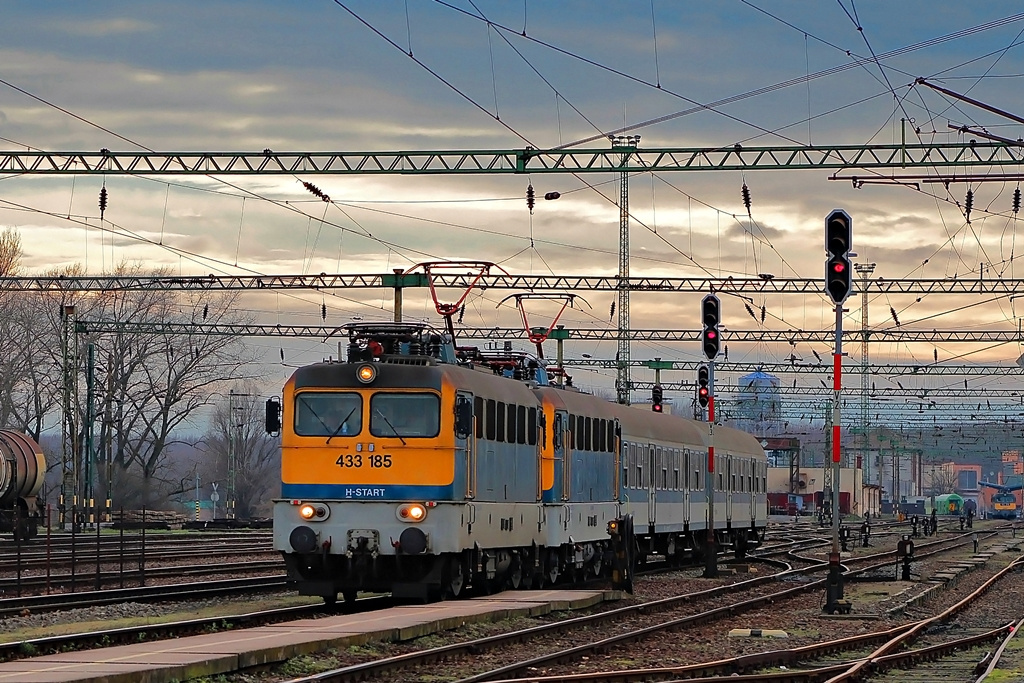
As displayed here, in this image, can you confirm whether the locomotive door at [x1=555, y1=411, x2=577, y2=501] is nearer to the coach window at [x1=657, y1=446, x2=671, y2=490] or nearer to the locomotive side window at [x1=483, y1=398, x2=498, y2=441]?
the locomotive side window at [x1=483, y1=398, x2=498, y2=441]

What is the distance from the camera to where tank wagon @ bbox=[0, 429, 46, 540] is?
49.1 metres

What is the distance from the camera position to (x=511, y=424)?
25875 mm

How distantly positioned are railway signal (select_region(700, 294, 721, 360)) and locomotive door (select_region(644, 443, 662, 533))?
192 inches

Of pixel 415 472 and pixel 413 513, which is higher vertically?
pixel 415 472

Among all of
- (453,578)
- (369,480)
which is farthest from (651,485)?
(369,480)

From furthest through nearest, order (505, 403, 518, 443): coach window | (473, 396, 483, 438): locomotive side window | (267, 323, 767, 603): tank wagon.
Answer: (505, 403, 518, 443): coach window, (473, 396, 483, 438): locomotive side window, (267, 323, 767, 603): tank wagon

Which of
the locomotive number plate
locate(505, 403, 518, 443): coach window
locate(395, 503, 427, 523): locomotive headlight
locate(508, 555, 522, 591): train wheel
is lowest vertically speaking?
locate(508, 555, 522, 591): train wheel

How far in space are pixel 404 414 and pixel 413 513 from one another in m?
1.53

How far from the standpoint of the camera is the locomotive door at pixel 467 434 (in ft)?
73.9

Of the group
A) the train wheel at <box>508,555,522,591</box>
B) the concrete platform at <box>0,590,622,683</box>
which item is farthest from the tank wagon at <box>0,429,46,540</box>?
the concrete platform at <box>0,590,622,683</box>

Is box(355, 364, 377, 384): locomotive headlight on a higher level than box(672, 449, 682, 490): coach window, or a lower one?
higher

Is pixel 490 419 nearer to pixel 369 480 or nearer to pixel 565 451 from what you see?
pixel 369 480

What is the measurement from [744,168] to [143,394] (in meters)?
54.6

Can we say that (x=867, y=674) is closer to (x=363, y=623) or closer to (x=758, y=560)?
(x=363, y=623)
